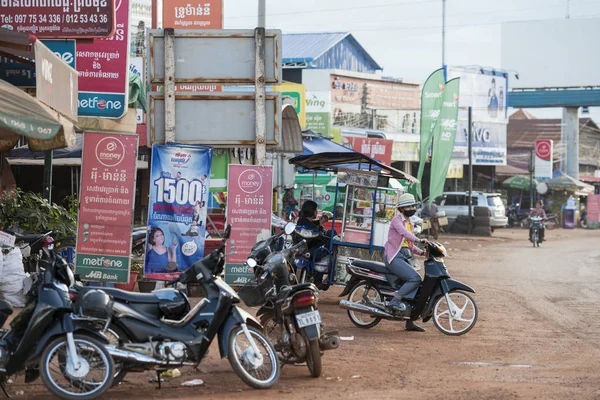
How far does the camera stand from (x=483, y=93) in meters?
56.5

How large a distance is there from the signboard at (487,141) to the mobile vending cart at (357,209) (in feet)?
132

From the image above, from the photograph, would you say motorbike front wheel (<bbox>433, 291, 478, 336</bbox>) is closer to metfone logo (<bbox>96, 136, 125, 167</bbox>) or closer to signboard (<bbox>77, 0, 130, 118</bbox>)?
metfone logo (<bbox>96, 136, 125, 167</bbox>)

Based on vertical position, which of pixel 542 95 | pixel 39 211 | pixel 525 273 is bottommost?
pixel 525 273

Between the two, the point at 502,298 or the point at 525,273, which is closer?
the point at 502,298

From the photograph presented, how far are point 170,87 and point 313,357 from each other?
5.32m

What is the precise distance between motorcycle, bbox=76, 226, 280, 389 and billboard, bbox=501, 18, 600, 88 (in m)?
52.5

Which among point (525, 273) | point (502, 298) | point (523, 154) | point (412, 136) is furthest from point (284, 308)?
point (523, 154)

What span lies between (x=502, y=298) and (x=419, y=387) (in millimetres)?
8168

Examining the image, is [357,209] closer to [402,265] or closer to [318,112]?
[402,265]

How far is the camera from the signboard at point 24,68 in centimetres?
1196

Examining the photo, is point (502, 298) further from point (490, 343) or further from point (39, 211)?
point (39, 211)

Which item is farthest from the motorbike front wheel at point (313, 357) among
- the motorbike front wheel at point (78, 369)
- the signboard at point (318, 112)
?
the signboard at point (318, 112)

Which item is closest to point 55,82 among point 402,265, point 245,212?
point 245,212

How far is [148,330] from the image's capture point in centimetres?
736
